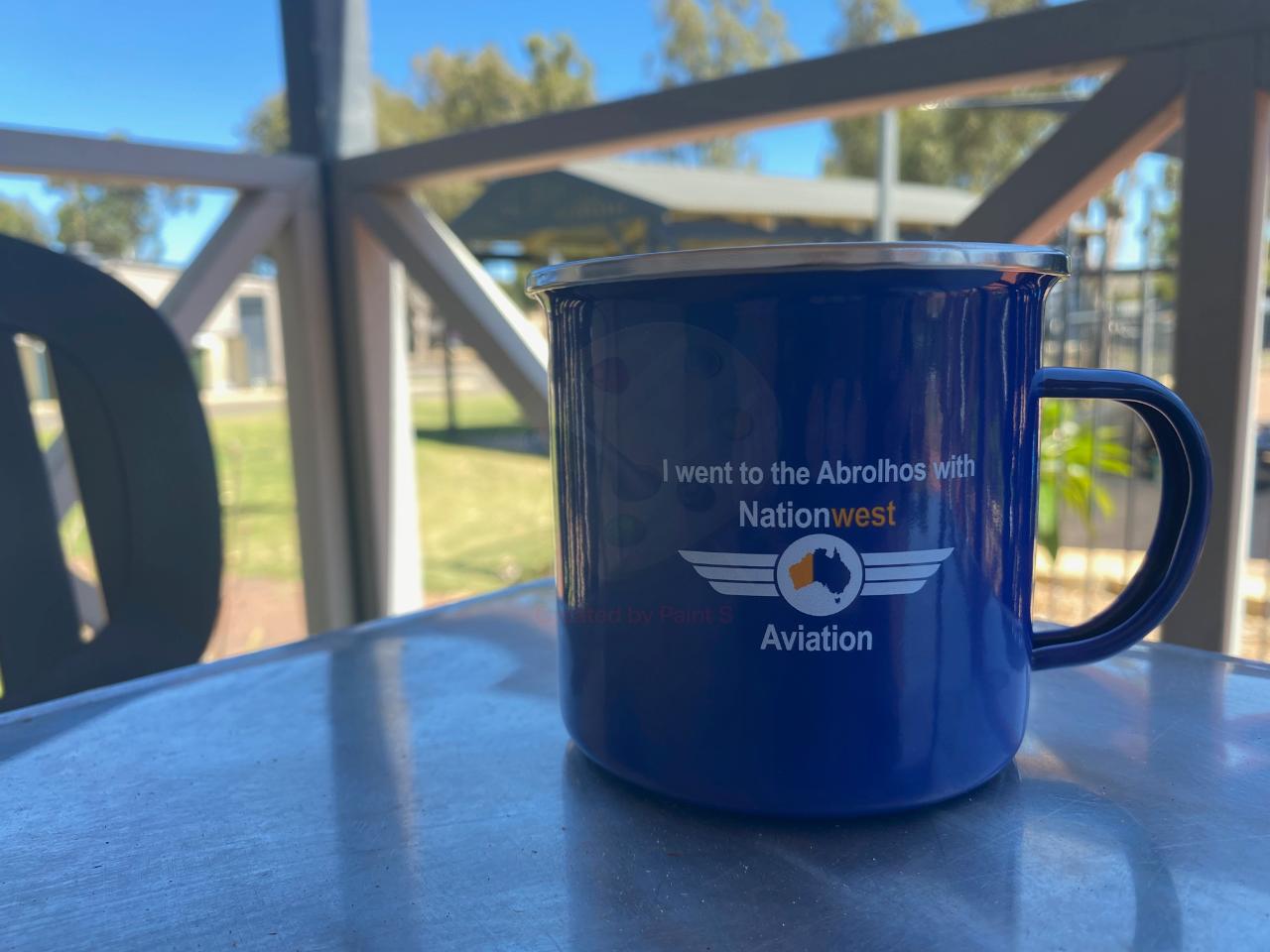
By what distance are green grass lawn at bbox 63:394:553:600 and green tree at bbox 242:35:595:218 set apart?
1.68 m

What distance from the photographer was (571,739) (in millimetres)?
530

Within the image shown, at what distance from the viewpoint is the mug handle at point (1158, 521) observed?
0.44 meters

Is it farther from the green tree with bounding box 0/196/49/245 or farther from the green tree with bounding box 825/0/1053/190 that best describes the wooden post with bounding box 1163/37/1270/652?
the green tree with bounding box 825/0/1053/190

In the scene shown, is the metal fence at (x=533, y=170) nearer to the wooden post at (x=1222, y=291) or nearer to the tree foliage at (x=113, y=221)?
the wooden post at (x=1222, y=291)

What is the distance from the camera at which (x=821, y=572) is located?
0.39 meters

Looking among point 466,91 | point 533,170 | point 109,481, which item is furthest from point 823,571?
point 466,91

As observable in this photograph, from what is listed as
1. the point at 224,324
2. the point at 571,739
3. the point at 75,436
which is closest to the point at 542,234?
the point at 75,436

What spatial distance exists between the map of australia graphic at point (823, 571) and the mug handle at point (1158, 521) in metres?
0.13

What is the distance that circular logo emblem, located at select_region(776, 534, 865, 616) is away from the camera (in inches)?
15.4

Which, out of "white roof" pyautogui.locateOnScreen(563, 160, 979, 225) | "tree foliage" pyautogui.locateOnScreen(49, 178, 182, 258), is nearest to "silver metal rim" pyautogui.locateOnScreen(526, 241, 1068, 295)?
"white roof" pyautogui.locateOnScreen(563, 160, 979, 225)

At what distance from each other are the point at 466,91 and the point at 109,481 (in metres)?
5.34

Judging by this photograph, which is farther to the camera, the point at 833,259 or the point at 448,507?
the point at 448,507

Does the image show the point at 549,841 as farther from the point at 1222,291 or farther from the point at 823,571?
the point at 1222,291

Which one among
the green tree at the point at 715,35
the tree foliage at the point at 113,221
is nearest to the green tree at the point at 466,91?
the tree foliage at the point at 113,221
